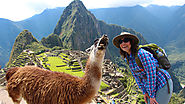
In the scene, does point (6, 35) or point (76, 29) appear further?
point (6, 35)

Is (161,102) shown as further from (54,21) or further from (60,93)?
(54,21)

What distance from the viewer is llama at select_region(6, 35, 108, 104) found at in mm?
1886

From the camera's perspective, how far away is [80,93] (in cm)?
190

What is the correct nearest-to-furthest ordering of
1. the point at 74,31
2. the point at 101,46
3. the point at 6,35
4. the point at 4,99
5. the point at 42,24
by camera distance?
the point at 101,46 < the point at 4,99 < the point at 74,31 < the point at 6,35 < the point at 42,24

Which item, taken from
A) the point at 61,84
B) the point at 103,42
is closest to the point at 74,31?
the point at 61,84

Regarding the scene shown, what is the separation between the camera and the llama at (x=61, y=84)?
1.89m

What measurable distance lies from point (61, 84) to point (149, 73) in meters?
1.56

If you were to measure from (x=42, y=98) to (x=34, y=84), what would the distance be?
0.36m

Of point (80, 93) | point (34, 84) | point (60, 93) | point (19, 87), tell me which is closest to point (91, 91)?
point (80, 93)

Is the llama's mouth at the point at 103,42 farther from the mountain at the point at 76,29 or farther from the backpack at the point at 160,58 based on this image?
the mountain at the point at 76,29

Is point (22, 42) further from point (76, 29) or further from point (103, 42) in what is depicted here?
point (103, 42)

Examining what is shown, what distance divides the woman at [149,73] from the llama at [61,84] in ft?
1.93

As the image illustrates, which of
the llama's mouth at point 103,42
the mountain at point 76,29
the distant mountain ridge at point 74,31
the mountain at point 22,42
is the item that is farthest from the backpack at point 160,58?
the mountain at point 76,29

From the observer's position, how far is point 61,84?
80.9 inches
